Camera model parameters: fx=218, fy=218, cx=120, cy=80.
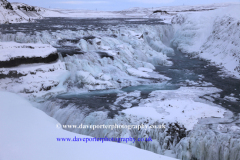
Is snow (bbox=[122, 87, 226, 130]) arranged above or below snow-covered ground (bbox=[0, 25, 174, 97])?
below

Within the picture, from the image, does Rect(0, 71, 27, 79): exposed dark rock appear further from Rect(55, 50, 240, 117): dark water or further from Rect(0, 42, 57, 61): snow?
Rect(55, 50, 240, 117): dark water

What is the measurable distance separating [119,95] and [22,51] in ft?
20.9

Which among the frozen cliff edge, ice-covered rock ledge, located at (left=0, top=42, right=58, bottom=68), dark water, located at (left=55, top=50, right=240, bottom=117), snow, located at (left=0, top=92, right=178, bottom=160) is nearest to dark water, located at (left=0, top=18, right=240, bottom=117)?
dark water, located at (left=55, top=50, right=240, bottom=117)

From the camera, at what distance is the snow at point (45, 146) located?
5191 mm

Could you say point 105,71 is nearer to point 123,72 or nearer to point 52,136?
point 123,72

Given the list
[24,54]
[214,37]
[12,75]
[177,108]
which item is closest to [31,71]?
[12,75]

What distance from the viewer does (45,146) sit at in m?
5.62

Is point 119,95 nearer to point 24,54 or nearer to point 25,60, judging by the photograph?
point 25,60

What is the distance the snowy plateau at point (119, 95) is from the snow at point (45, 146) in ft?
0.08

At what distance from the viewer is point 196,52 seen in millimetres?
23031

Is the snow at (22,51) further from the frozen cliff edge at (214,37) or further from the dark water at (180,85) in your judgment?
the frozen cliff edge at (214,37)

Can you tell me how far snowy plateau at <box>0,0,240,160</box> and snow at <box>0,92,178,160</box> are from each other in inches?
1.0

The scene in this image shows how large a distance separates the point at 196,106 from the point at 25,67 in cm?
951

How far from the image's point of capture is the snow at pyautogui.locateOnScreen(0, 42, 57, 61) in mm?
12285
